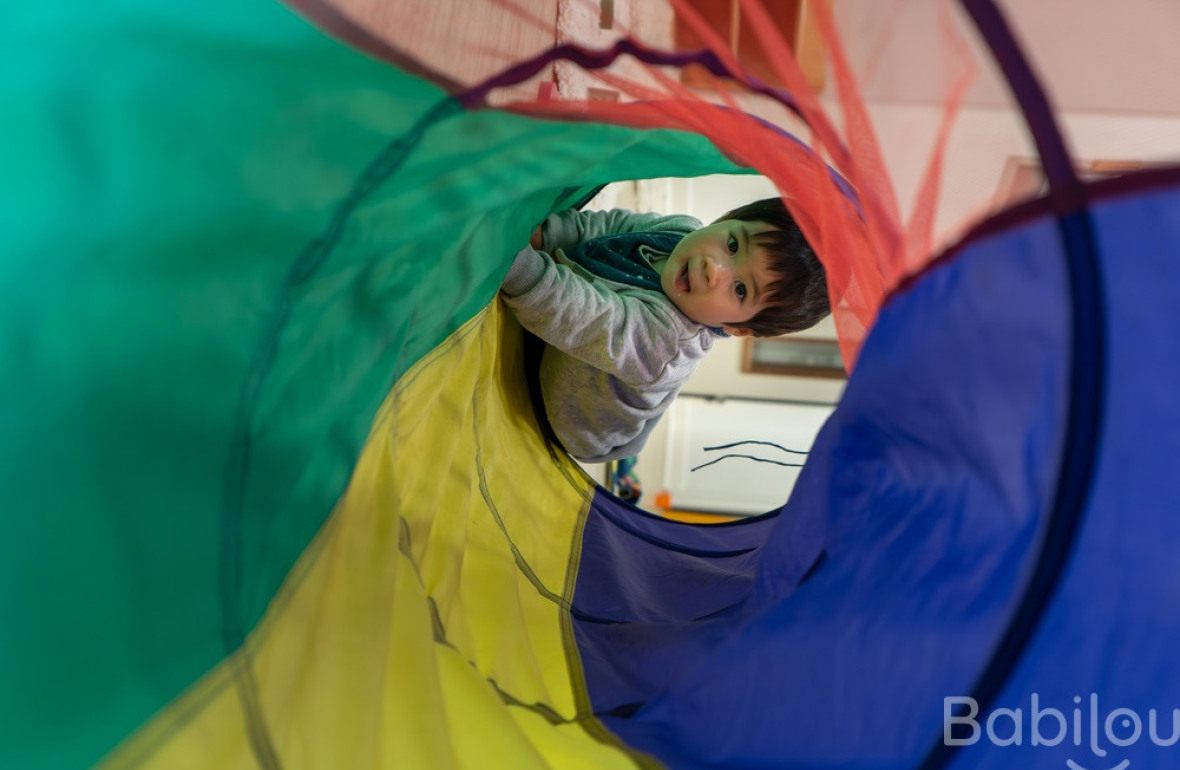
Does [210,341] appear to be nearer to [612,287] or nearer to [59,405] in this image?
[59,405]

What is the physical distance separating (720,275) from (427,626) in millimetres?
496

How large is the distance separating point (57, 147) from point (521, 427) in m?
0.74

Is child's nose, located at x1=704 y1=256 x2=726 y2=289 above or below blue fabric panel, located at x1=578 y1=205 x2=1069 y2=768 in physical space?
above

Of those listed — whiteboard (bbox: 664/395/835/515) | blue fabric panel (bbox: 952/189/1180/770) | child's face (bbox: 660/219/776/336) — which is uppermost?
child's face (bbox: 660/219/776/336)

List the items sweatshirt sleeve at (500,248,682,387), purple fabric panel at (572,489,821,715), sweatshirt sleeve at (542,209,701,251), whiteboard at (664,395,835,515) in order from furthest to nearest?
1. whiteboard at (664,395,835,515)
2. sweatshirt sleeve at (542,209,701,251)
3. sweatshirt sleeve at (500,248,682,387)
4. purple fabric panel at (572,489,821,715)

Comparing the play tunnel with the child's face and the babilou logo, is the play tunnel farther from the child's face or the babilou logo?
the child's face

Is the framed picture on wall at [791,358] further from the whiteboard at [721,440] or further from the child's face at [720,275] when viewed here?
the child's face at [720,275]

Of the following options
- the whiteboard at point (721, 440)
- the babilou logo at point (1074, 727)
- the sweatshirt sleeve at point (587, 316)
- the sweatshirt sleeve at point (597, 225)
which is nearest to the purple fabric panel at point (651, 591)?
the babilou logo at point (1074, 727)

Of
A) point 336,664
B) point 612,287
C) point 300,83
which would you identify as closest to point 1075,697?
point 336,664

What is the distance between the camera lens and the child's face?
100 centimetres

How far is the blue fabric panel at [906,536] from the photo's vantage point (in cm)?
44

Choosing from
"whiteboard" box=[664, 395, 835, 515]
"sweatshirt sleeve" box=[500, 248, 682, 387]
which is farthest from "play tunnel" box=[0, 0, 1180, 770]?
"whiteboard" box=[664, 395, 835, 515]

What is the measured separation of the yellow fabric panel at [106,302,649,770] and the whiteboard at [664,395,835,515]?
1.48m

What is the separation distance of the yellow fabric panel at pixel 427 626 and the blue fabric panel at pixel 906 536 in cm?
15
